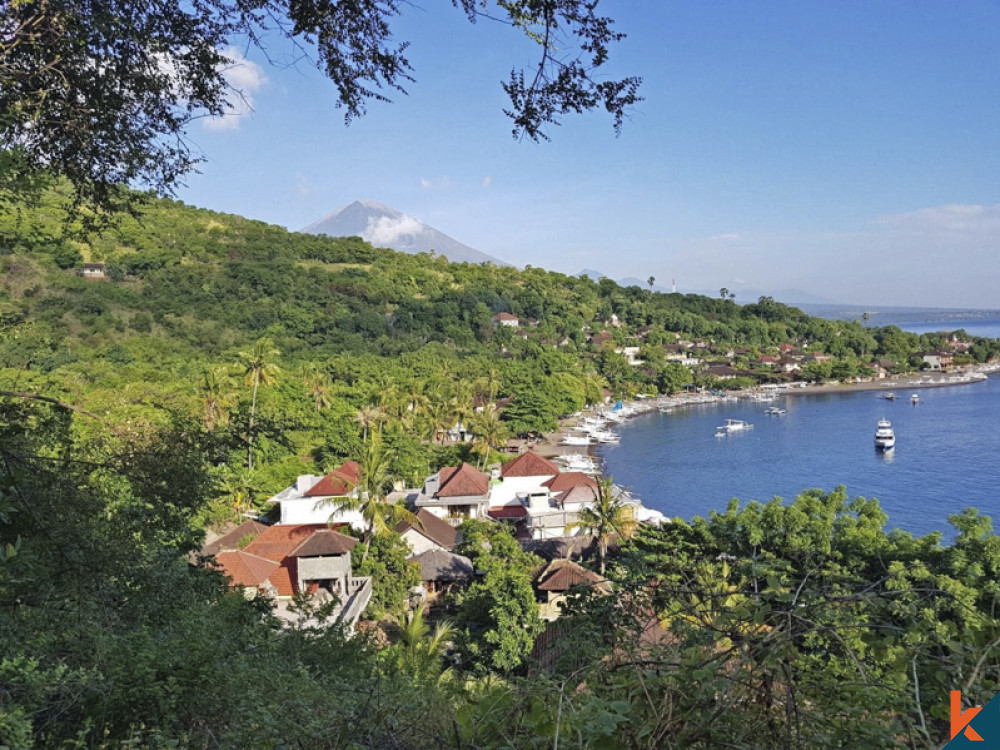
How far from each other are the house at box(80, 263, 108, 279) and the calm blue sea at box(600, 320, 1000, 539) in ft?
87.4

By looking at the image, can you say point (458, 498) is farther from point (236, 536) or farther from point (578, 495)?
point (236, 536)

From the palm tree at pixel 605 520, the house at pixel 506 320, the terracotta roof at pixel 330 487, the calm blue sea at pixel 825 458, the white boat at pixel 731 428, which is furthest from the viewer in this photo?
the house at pixel 506 320

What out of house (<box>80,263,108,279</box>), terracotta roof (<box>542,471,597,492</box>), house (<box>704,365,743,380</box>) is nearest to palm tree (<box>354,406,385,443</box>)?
terracotta roof (<box>542,471,597,492</box>)

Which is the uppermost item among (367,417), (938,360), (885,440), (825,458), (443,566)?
(938,360)

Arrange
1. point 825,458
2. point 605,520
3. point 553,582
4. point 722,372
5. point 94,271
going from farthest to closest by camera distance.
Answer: point 722,372 → point 94,271 → point 825,458 → point 605,520 → point 553,582

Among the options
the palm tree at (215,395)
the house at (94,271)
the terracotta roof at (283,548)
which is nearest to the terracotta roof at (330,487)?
the terracotta roof at (283,548)

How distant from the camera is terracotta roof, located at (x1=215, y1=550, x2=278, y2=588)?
9609 millimetres

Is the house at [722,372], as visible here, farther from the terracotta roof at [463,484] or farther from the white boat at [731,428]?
the terracotta roof at [463,484]

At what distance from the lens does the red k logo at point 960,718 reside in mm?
779

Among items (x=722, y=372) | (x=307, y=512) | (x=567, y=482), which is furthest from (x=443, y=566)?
(x=722, y=372)

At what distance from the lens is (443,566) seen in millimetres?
11555

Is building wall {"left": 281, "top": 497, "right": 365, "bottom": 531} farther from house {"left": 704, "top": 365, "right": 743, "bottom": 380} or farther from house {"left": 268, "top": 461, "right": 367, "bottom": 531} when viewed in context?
house {"left": 704, "top": 365, "right": 743, "bottom": 380}

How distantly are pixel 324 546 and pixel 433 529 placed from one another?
341 centimetres

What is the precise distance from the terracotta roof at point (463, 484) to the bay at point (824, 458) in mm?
5642
